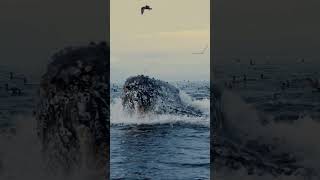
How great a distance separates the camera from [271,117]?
3764mm

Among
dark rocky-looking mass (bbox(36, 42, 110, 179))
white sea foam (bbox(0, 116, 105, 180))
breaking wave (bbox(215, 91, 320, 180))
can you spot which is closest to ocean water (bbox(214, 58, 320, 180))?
breaking wave (bbox(215, 91, 320, 180))

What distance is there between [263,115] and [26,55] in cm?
185

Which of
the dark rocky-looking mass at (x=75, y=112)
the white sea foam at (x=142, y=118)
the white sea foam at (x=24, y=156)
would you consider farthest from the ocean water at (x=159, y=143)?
the white sea foam at (x=24, y=156)

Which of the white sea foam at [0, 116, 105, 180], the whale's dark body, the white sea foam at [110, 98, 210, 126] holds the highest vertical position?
the whale's dark body

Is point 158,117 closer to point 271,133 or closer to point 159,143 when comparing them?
point 159,143

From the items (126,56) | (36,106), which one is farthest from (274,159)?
(36,106)

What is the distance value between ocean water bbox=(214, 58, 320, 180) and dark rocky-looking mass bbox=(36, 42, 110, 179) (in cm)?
89

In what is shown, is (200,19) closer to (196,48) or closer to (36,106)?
(196,48)

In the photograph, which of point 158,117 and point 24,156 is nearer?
point 24,156

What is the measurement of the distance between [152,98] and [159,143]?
14.1 inches

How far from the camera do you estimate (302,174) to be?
3.73 metres

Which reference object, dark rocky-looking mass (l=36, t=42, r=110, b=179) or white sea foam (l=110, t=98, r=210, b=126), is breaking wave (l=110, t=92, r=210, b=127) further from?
dark rocky-looking mass (l=36, t=42, r=110, b=179)

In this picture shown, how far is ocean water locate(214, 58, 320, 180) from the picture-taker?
373cm

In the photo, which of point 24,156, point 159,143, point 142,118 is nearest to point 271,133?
point 159,143
